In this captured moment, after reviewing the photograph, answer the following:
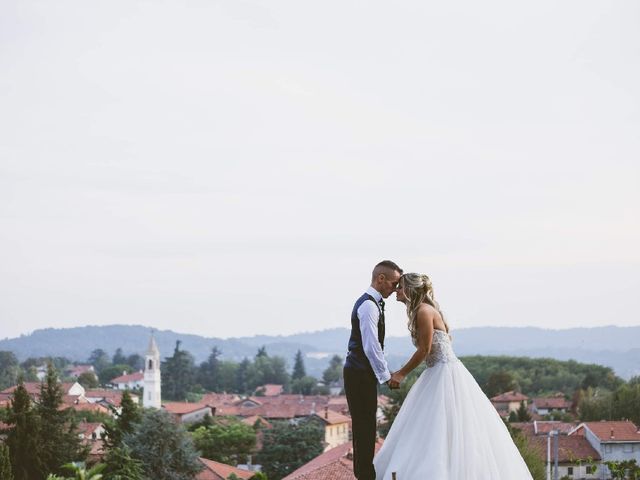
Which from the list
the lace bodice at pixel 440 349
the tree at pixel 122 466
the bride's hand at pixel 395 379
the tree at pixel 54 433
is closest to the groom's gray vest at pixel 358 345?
the bride's hand at pixel 395 379

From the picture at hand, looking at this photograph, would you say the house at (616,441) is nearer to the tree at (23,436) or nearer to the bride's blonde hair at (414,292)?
the tree at (23,436)

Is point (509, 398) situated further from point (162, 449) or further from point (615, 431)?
point (162, 449)

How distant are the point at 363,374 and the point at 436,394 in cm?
72

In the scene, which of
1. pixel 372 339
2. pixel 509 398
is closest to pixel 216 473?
pixel 372 339

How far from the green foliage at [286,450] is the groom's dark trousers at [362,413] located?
4883 centimetres

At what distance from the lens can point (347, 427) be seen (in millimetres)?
87625

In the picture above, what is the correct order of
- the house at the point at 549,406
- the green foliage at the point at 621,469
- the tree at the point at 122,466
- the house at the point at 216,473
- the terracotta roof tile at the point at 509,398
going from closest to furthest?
the green foliage at the point at 621,469 → the tree at the point at 122,466 → the house at the point at 216,473 → the house at the point at 549,406 → the terracotta roof tile at the point at 509,398

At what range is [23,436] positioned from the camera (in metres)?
39.6

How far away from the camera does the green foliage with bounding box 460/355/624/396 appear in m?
116

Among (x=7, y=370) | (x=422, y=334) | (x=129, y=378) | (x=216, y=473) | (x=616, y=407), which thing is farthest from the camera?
(x=129, y=378)

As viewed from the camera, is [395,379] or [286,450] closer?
[395,379]

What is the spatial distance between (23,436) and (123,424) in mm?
6491

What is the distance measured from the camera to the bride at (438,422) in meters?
Result: 7.70

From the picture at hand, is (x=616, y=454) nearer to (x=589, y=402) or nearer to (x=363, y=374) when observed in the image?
(x=589, y=402)
